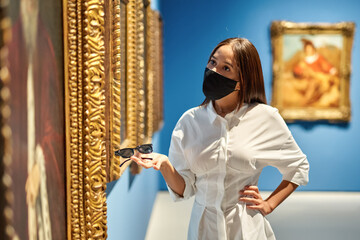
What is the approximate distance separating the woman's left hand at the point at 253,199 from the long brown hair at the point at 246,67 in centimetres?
39

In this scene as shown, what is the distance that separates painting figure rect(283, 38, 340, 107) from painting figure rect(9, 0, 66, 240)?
20.3 ft

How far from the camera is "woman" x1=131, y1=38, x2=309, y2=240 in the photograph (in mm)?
1778

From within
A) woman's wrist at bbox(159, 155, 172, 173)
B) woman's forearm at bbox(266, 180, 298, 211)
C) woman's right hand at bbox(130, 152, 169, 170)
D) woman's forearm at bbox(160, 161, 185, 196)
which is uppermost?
woman's right hand at bbox(130, 152, 169, 170)

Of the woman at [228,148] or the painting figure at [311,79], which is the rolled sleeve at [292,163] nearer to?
Answer: the woman at [228,148]

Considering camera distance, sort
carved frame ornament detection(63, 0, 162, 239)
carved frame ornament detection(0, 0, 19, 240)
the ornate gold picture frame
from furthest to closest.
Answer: the ornate gold picture frame → carved frame ornament detection(63, 0, 162, 239) → carved frame ornament detection(0, 0, 19, 240)

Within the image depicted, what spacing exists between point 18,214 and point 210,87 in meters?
1.10

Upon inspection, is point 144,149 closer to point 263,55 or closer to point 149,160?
point 149,160

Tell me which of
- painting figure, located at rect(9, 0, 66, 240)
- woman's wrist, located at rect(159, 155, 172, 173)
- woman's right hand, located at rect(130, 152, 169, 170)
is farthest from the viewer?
woman's wrist, located at rect(159, 155, 172, 173)

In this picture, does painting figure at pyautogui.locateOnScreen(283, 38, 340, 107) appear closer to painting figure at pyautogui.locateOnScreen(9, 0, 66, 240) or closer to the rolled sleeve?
the rolled sleeve

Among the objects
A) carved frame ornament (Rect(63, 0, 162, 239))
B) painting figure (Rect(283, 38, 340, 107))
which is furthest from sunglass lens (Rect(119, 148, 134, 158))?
painting figure (Rect(283, 38, 340, 107))

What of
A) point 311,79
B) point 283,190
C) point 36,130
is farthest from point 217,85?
point 311,79

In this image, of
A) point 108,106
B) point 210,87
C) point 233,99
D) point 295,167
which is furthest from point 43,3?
point 295,167

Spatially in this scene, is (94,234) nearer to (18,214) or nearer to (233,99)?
(18,214)

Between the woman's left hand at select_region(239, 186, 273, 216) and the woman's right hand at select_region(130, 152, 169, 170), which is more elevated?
the woman's right hand at select_region(130, 152, 169, 170)
